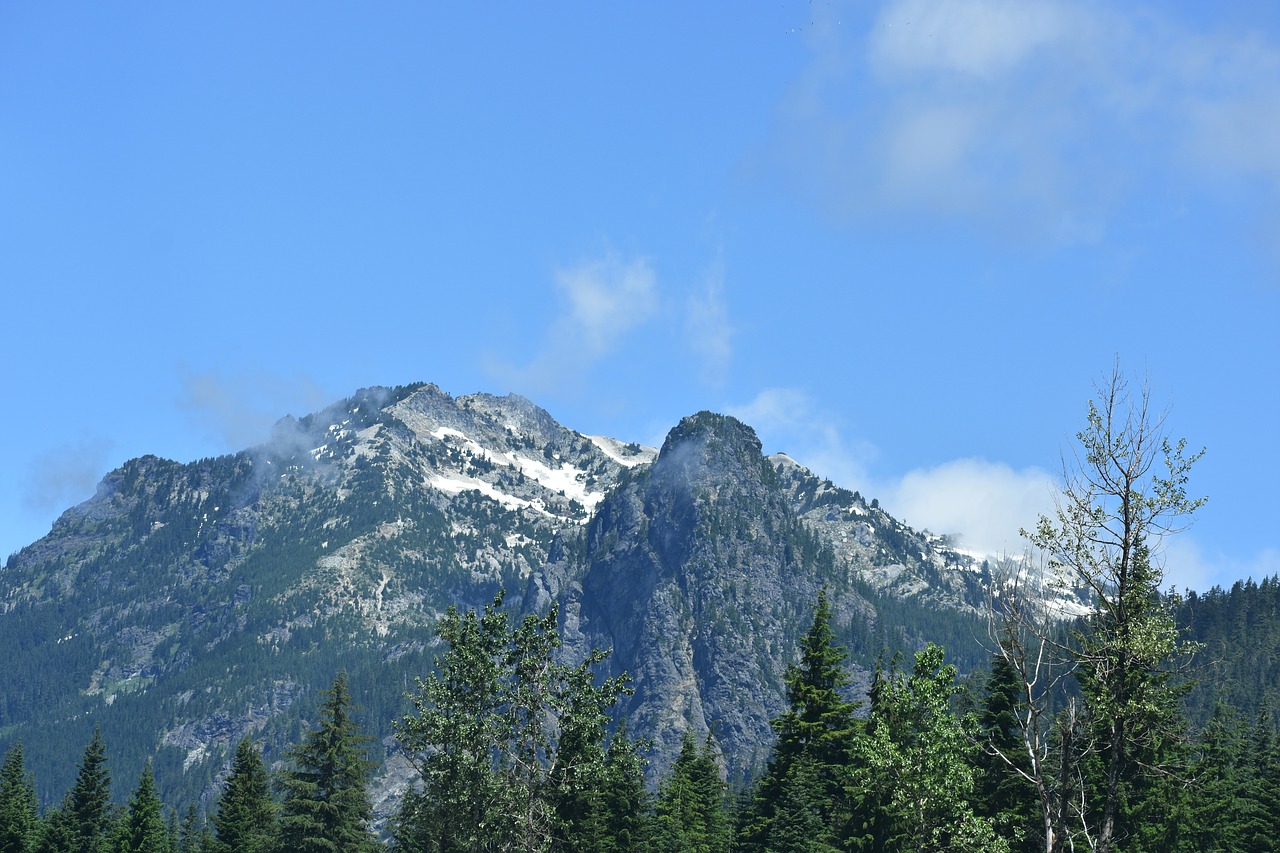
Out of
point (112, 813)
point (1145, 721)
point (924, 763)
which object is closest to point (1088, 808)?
point (924, 763)

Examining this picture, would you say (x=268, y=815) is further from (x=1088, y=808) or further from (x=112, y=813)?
(x=1088, y=808)

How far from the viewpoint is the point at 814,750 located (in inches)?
2832

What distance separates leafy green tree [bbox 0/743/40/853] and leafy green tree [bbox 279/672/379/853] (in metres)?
34.0

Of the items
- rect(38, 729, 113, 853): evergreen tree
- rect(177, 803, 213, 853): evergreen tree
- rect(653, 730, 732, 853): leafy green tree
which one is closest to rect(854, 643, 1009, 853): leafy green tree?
rect(653, 730, 732, 853): leafy green tree

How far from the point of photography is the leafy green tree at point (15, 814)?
104 m

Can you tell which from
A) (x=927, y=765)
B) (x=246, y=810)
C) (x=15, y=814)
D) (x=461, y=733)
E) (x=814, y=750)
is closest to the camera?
(x=927, y=765)

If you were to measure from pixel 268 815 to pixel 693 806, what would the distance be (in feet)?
108

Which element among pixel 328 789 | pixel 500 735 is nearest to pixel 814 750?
pixel 500 735

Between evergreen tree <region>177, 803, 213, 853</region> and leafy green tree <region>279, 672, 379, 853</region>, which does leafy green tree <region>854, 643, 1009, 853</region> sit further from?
evergreen tree <region>177, 803, 213, 853</region>

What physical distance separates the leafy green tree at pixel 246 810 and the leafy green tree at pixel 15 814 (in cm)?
1636

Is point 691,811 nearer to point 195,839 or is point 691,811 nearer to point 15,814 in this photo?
point 15,814

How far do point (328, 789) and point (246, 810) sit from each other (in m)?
20.6

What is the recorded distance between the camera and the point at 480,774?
6091cm

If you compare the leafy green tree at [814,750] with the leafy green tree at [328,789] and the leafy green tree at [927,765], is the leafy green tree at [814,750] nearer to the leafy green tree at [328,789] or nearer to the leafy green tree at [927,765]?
the leafy green tree at [927,765]
